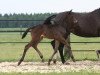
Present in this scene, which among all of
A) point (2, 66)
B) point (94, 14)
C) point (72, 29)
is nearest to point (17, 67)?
point (2, 66)

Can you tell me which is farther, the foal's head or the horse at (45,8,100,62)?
the horse at (45,8,100,62)

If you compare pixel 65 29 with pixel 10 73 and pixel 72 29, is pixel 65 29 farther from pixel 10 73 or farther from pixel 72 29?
pixel 10 73

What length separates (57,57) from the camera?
13.2 meters

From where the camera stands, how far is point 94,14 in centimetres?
1292

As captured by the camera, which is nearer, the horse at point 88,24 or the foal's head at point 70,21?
the foal's head at point 70,21

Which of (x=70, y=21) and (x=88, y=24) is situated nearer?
(x=70, y=21)

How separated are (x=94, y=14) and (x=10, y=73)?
4.56 m

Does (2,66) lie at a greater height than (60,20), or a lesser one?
lesser

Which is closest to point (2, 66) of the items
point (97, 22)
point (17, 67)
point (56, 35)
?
point (17, 67)

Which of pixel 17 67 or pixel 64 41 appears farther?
pixel 64 41

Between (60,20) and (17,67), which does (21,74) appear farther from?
(60,20)

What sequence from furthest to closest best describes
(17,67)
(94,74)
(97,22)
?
(97,22), (17,67), (94,74)

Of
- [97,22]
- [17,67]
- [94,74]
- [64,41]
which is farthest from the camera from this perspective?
[97,22]

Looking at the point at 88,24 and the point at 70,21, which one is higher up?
the point at 70,21
